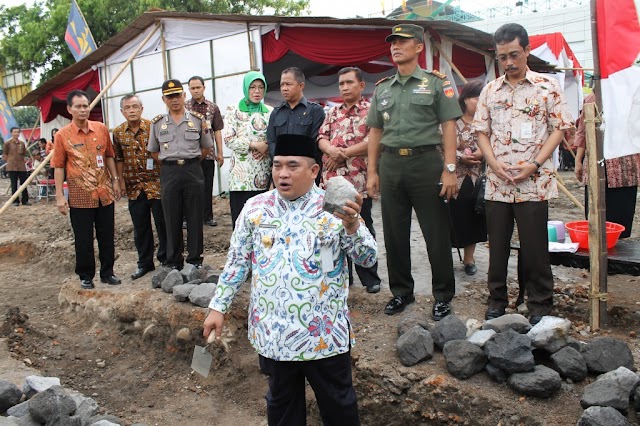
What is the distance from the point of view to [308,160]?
2.39 metres

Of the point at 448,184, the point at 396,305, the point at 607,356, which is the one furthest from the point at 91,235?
the point at 607,356

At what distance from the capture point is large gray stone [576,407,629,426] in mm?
2535

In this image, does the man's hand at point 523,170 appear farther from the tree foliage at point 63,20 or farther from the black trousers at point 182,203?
the tree foliage at point 63,20

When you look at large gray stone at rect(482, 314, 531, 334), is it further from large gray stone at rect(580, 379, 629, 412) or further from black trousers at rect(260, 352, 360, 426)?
black trousers at rect(260, 352, 360, 426)

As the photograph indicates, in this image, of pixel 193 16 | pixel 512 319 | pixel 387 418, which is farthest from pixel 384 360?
pixel 193 16

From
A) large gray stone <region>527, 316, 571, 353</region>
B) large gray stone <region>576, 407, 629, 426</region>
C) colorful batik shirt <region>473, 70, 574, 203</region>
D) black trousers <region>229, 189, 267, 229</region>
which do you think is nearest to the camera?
large gray stone <region>576, 407, 629, 426</region>

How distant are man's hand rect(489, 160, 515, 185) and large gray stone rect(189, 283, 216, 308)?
8.13 feet

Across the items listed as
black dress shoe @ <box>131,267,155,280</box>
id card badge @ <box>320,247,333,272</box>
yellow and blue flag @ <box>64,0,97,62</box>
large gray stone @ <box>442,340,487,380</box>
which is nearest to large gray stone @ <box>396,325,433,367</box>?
large gray stone @ <box>442,340,487,380</box>

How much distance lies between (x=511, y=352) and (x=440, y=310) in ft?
3.05

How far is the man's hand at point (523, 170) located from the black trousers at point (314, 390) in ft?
5.98

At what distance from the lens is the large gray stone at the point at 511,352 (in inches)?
120

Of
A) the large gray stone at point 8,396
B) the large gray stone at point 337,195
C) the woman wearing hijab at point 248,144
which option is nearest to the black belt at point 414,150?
the woman wearing hijab at point 248,144

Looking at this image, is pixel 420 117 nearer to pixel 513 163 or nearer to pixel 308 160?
pixel 513 163

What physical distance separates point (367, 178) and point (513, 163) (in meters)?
1.18
